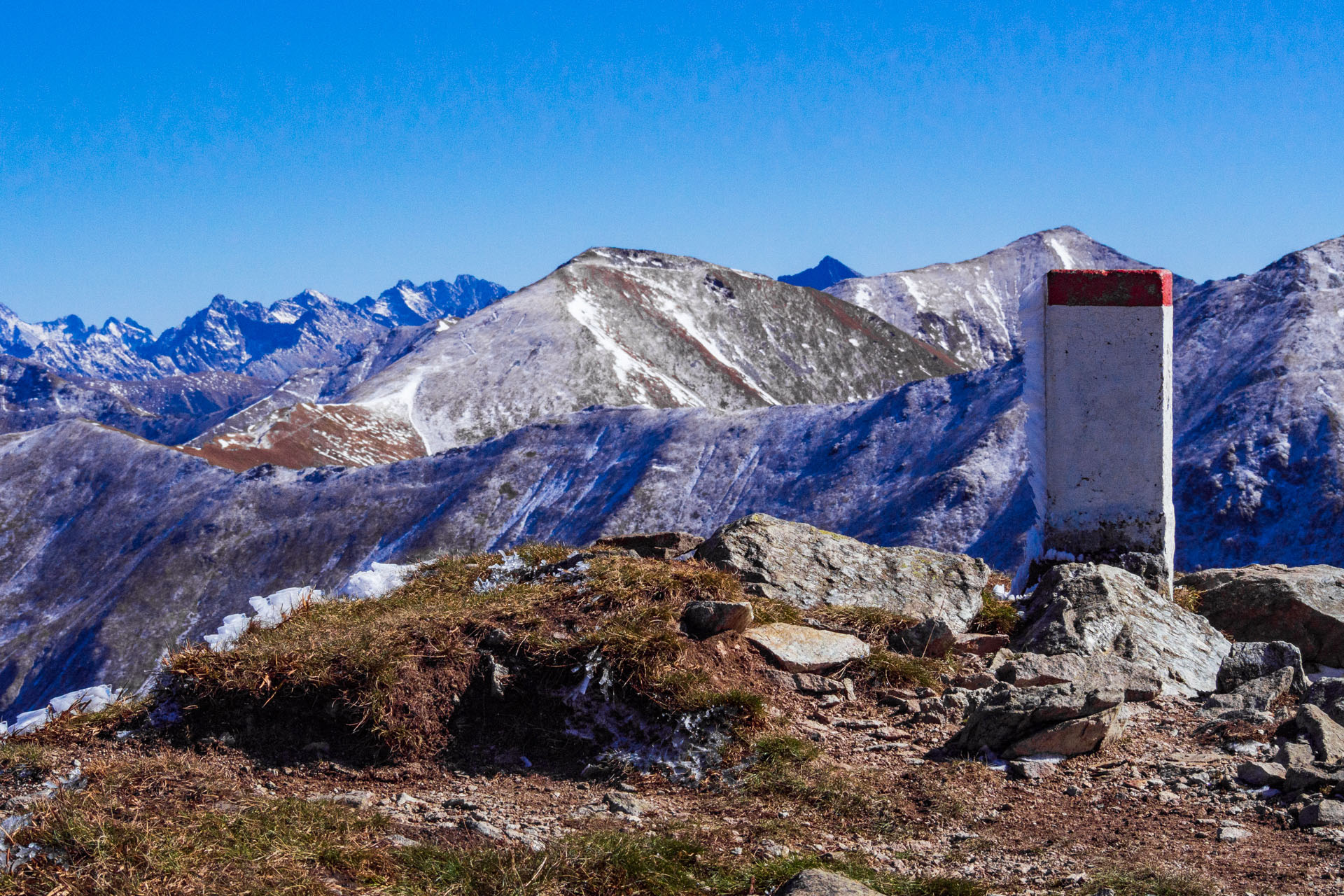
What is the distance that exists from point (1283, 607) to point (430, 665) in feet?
23.6

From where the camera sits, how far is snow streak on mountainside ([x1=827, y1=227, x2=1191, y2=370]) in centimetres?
14650

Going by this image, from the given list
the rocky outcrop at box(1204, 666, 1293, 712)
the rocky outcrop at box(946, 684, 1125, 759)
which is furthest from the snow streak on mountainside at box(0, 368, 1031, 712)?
the rocky outcrop at box(946, 684, 1125, 759)

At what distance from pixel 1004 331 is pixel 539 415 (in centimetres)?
8766

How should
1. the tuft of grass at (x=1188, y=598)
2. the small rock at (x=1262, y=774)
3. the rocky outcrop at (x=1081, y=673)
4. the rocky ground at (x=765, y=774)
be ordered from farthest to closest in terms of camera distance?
the tuft of grass at (x=1188, y=598), the rocky outcrop at (x=1081, y=673), the small rock at (x=1262, y=774), the rocky ground at (x=765, y=774)

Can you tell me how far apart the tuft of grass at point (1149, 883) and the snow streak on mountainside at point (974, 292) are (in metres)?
140

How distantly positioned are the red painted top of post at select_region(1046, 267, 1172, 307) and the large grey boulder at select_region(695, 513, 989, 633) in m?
2.52

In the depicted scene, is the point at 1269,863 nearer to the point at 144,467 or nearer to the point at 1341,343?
the point at 1341,343

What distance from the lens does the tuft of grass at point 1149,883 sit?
12.9 feet

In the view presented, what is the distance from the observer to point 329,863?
4156mm

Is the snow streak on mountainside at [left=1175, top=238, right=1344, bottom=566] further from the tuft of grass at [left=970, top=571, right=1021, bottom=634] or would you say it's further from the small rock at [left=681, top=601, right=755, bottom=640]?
the small rock at [left=681, top=601, right=755, bottom=640]

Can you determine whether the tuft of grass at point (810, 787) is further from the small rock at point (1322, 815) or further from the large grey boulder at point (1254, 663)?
the large grey boulder at point (1254, 663)

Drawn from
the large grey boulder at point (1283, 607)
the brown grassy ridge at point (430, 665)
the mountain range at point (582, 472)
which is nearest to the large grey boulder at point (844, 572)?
the brown grassy ridge at point (430, 665)

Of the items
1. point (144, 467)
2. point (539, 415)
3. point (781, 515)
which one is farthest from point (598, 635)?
point (539, 415)

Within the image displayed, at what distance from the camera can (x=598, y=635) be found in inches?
240
